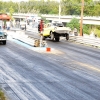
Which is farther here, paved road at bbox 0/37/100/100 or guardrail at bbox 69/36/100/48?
guardrail at bbox 69/36/100/48

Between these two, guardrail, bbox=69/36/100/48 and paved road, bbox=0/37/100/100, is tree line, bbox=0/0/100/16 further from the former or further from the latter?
paved road, bbox=0/37/100/100

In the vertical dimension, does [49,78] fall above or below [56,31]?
below

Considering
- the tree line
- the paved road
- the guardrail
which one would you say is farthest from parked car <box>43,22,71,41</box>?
the tree line

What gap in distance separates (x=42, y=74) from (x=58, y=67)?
218cm

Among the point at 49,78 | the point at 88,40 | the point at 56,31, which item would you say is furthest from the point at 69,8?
the point at 49,78

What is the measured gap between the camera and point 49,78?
13.1 metres

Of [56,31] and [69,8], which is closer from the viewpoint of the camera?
[56,31]

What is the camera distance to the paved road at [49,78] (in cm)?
1045

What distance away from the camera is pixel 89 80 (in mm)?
12922

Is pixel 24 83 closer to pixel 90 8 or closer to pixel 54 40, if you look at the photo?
pixel 54 40

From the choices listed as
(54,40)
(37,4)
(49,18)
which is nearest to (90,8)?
(49,18)

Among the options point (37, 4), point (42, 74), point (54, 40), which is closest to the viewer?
point (42, 74)

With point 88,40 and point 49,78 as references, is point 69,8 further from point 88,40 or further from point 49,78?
point 49,78

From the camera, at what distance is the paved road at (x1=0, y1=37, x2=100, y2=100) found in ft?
34.3
